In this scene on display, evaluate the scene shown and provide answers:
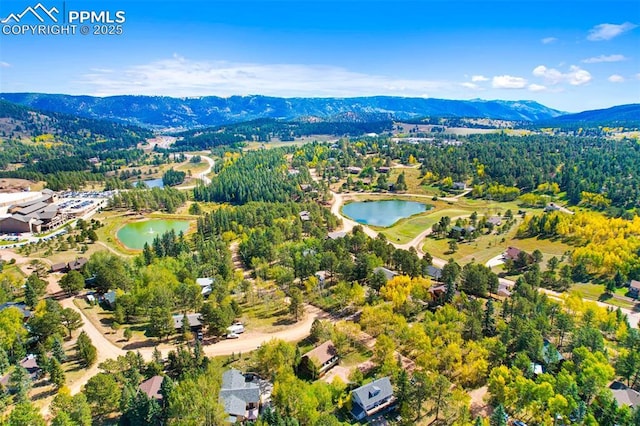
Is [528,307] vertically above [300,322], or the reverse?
[528,307]

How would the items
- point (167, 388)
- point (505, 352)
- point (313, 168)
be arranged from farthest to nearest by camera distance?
1. point (313, 168)
2. point (505, 352)
3. point (167, 388)

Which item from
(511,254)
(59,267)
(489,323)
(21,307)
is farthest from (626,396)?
(59,267)

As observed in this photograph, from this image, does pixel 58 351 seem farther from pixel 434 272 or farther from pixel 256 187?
pixel 256 187

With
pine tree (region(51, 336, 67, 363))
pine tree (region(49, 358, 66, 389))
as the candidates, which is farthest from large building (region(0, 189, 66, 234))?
pine tree (region(49, 358, 66, 389))

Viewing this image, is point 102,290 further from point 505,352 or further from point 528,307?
point 528,307

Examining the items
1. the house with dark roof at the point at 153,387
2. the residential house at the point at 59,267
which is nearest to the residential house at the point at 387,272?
the house with dark roof at the point at 153,387

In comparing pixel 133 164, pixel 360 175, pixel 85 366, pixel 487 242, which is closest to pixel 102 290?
pixel 85 366
